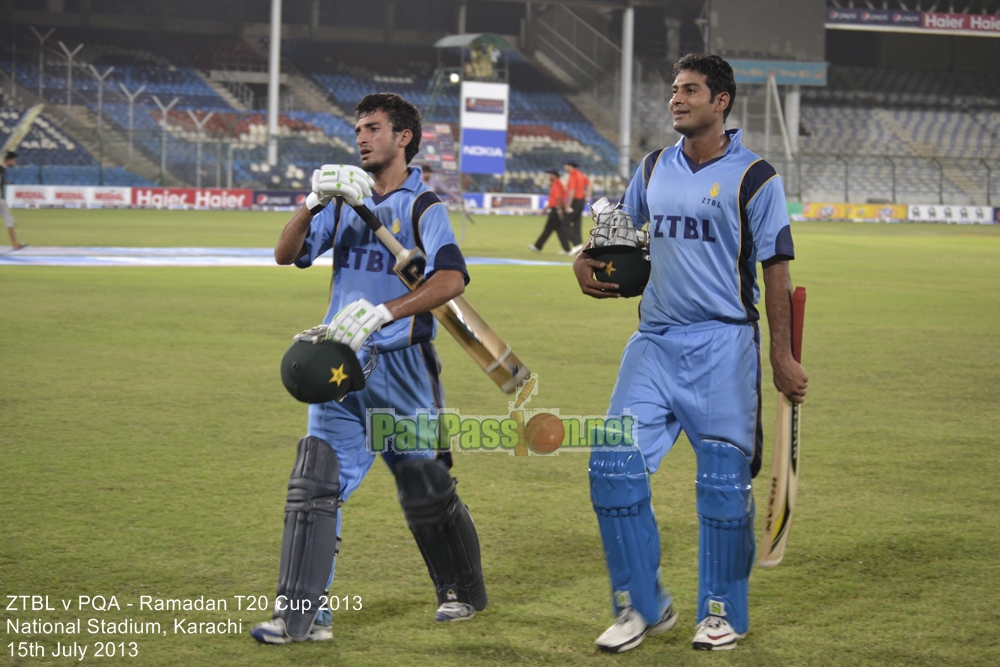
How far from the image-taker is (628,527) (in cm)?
435

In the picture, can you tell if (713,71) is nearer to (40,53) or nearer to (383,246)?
(383,246)

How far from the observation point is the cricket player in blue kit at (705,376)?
4.36 meters

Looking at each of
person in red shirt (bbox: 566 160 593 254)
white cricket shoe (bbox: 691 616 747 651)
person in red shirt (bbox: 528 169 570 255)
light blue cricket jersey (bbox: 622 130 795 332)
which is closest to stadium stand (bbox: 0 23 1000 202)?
person in red shirt (bbox: 528 169 570 255)

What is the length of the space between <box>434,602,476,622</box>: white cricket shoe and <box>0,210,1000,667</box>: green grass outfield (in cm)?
5

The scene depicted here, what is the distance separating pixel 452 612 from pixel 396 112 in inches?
75.8

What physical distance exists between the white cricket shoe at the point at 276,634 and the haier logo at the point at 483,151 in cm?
2537

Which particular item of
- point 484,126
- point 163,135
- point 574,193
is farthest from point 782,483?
point 163,135

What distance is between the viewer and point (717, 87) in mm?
4535

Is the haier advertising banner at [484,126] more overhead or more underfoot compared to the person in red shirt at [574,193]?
more overhead

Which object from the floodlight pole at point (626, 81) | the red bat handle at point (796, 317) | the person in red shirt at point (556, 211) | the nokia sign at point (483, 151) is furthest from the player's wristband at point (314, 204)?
the floodlight pole at point (626, 81)

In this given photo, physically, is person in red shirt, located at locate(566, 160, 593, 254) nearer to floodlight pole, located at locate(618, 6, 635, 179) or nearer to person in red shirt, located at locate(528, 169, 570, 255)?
person in red shirt, located at locate(528, 169, 570, 255)

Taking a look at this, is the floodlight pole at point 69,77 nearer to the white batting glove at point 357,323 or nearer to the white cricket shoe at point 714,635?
the white batting glove at point 357,323

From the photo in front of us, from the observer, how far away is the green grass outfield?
4.45 meters

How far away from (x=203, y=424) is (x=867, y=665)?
17.0 ft
